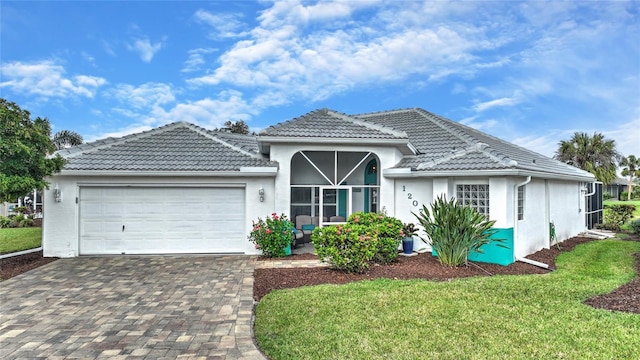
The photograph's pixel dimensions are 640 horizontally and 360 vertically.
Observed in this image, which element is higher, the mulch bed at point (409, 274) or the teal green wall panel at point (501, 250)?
the teal green wall panel at point (501, 250)

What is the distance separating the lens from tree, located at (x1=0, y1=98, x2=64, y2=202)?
8.75m

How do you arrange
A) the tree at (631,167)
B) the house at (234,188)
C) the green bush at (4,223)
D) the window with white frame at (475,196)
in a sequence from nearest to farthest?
1. the window with white frame at (475,196)
2. the house at (234,188)
3. the green bush at (4,223)
4. the tree at (631,167)

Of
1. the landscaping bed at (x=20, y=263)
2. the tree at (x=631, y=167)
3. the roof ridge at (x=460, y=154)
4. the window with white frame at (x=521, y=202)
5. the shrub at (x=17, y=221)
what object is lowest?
the landscaping bed at (x=20, y=263)

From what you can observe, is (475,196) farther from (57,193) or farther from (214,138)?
(57,193)

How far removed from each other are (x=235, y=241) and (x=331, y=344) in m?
7.56

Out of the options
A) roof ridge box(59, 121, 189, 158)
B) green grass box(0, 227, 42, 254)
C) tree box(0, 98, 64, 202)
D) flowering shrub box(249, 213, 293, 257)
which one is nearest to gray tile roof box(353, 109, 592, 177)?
flowering shrub box(249, 213, 293, 257)

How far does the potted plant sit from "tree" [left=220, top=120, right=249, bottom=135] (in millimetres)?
30148

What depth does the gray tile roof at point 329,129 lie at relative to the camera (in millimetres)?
11430

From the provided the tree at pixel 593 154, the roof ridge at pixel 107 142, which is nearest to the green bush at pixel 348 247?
the roof ridge at pixel 107 142

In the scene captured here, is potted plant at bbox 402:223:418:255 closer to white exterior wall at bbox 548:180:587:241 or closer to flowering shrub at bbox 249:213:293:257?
flowering shrub at bbox 249:213:293:257

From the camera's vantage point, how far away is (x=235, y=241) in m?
11.6

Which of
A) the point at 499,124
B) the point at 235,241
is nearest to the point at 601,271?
the point at 235,241

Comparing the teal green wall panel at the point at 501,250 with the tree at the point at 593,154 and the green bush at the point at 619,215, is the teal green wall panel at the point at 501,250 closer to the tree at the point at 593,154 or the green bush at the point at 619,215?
the green bush at the point at 619,215

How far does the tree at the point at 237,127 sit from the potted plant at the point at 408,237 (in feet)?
98.9
